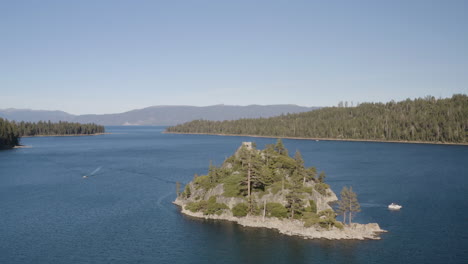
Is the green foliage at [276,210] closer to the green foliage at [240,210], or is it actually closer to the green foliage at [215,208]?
the green foliage at [240,210]

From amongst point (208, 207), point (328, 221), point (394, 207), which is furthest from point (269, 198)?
point (394, 207)

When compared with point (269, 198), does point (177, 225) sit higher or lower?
lower

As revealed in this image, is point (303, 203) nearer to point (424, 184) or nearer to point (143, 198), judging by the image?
point (143, 198)

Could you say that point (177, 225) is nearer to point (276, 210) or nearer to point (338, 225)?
point (276, 210)

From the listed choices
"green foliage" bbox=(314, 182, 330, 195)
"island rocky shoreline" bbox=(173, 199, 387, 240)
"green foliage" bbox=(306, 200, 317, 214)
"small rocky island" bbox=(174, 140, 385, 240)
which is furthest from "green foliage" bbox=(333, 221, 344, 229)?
"green foliage" bbox=(314, 182, 330, 195)

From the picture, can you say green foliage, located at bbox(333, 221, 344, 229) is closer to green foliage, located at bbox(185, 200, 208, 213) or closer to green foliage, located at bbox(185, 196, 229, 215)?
green foliage, located at bbox(185, 196, 229, 215)

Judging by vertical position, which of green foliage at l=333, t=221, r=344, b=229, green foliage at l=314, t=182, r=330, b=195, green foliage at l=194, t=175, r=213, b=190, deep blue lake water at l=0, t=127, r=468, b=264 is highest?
green foliage at l=194, t=175, r=213, b=190
